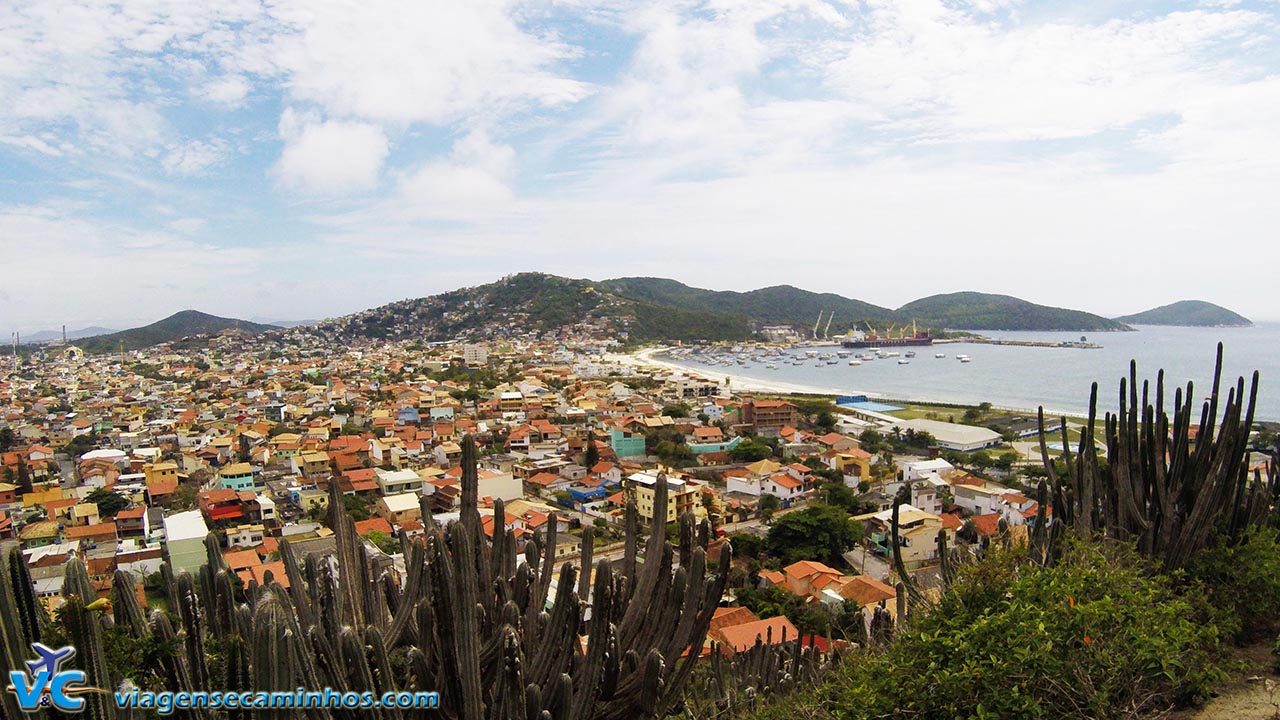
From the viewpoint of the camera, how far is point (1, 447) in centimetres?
3738

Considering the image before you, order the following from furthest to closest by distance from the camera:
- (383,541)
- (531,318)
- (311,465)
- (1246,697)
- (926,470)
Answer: (531,318) < (311,465) < (926,470) < (383,541) < (1246,697)

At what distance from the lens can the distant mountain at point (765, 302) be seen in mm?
141000

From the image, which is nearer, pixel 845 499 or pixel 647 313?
pixel 845 499

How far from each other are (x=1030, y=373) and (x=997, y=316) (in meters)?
79.8

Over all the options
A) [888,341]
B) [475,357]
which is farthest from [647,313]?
[475,357]

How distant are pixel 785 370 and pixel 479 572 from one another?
263 feet

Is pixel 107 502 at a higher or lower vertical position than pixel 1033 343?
lower

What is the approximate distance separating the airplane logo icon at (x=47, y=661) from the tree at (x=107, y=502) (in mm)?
25911

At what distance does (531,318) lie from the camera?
370 feet

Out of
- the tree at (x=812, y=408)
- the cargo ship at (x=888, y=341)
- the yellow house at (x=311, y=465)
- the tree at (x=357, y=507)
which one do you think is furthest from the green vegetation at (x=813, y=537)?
the cargo ship at (x=888, y=341)

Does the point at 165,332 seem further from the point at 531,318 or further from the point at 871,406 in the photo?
the point at 871,406

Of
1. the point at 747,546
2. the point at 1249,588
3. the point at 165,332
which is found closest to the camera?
the point at 1249,588

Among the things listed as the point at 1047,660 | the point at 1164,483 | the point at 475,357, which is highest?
the point at 1164,483

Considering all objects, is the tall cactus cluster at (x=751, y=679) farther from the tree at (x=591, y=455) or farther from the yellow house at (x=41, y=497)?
the yellow house at (x=41, y=497)
